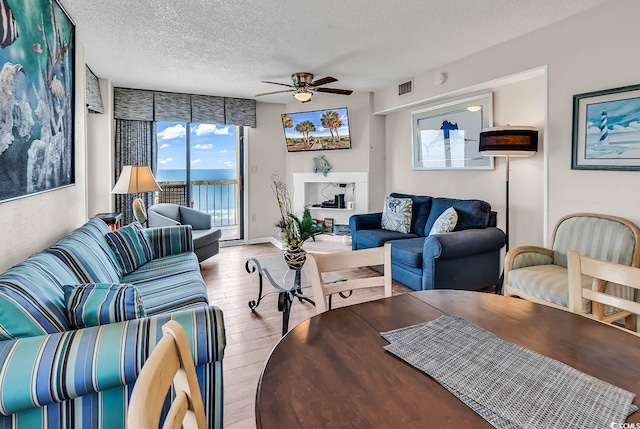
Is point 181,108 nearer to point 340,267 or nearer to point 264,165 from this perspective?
point 264,165

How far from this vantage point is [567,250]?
270cm

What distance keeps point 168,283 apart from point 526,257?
2.77 meters

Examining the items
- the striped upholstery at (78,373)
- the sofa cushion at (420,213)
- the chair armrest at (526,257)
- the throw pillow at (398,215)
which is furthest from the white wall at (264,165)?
the striped upholstery at (78,373)

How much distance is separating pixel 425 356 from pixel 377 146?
4.86 meters

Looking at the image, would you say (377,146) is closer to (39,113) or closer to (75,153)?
(75,153)

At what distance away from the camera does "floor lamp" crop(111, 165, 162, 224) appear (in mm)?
4160

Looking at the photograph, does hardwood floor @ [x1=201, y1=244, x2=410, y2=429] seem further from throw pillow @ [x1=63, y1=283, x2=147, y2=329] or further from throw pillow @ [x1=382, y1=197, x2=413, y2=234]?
throw pillow @ [x1=63, y1=283, x2=147, y2=329]

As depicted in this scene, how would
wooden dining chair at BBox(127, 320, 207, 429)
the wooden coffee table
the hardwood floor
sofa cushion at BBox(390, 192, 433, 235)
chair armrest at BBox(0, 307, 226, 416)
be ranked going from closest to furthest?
wooden dining chair at BBox(127, 320, 207, 429) → chair armrest at BBox(0, 307, 226, 416) → the hardwood floor → the wooden coffee table → sofa cushion at BBox(390, 192, 433, 235)

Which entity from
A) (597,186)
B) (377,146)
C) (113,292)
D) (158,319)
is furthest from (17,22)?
(377,146)

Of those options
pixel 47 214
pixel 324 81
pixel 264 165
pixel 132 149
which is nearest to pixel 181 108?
pixel 132 149

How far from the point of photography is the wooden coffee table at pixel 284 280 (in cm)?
271

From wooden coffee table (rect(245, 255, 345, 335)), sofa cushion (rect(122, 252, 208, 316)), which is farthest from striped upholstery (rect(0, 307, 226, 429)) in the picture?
wooden coffee table (rect(245, 255, 345, 335))

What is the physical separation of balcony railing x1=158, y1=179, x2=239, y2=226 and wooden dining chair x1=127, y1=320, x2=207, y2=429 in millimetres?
5432

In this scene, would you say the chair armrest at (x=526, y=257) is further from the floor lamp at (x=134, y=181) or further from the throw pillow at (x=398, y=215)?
the floor lamp at (x=134, y=181)
